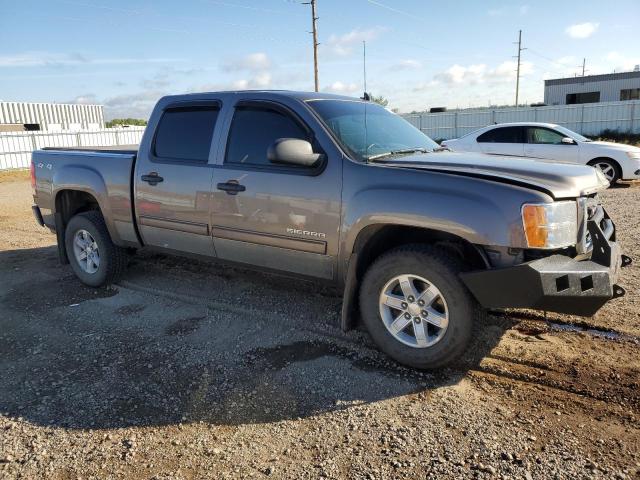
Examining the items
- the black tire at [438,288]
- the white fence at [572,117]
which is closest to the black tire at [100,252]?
the black tire at [438,288]

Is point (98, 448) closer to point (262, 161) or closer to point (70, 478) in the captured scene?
point (70, 478)

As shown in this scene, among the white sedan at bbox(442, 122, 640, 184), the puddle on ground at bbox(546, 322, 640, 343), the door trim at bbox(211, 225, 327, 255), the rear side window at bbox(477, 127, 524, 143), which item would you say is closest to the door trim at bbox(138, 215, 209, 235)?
the door trim at bbox(211, 225, 327, 255)

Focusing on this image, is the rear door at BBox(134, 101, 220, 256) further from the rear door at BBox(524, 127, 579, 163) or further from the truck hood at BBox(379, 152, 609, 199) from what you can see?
the rear door at BBox(524, 127, 579, 163)

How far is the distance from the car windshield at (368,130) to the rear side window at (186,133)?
1056 mm

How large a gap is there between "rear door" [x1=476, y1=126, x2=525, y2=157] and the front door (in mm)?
9236

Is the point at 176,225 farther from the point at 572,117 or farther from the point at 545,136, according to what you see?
the point at 572,117

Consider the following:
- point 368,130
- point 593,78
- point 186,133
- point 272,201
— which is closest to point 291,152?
point 272,201

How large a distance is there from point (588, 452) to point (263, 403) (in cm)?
186

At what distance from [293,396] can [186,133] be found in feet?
8.90

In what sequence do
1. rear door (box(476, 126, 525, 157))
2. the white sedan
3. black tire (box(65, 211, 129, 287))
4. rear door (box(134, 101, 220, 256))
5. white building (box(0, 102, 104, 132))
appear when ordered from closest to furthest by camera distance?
1. rear door (box(134, 101, 220, 256))
2. black tire (box(65, 211, 129, 287))
3. the white sedan
4. rear door (box(476, 126, 525, 157))
5. white building (box(0, 102, 104, 132))

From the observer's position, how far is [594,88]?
1638 inches

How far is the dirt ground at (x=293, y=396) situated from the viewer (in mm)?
2705

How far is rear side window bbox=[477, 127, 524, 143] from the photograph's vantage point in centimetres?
1221

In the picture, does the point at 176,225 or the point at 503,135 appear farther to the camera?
the point at 503,135
